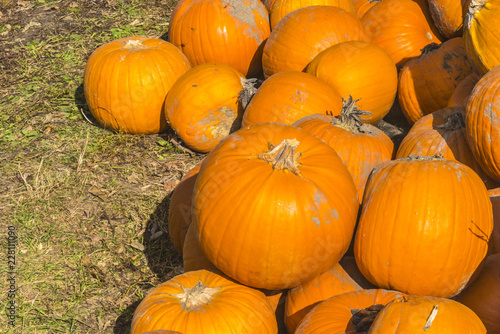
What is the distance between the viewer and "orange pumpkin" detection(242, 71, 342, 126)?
3998 mm

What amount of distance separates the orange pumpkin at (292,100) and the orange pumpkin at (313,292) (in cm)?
131

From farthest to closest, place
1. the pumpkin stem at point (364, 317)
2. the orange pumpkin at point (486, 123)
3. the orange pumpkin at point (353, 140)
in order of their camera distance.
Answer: the orange pumpkin at point (353, 140), the orange pumpkin at point (486, 123), the pumpkin stem at point (364, 317)

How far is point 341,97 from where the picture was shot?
425cm

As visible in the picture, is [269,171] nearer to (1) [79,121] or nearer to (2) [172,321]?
(2) [172,321]

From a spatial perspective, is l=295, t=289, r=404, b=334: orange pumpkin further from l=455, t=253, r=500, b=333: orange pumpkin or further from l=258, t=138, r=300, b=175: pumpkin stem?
l=258, t=138, r=300, b=175: pumpkin stem

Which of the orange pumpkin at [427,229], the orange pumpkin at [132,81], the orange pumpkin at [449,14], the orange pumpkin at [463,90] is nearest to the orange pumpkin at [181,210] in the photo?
the orange pumpkin at [132,81]

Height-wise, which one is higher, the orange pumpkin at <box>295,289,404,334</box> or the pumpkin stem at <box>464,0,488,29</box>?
the pumpkin stem at <box>464,0,488,29</box>

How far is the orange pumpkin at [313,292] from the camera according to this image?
120 inches

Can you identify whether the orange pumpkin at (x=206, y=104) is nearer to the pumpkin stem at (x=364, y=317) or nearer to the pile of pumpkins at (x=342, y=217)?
the pile of pumpkins at (x=342, y=217)

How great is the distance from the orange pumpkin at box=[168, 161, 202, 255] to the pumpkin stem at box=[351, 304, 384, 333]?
1.62 meters

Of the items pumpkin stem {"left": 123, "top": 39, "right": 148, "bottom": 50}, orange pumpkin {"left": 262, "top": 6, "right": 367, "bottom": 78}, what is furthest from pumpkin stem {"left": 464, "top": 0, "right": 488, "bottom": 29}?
pumpkin stem {"left": 123, "top": 39, "right": 148, "bottom": 50}

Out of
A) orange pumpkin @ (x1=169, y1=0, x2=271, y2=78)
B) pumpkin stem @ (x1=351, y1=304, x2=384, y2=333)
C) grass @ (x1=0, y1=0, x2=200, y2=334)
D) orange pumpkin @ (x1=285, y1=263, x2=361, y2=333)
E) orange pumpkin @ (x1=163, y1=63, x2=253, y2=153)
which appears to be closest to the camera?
pumpkin stem @ (x1=351, y1=304, x2=384, y2=333)

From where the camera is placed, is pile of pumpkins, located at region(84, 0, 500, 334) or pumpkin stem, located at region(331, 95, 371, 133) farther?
pumpkin stem, located at region(331, 95, 371, 133)

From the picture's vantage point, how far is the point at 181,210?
395 centimetres
